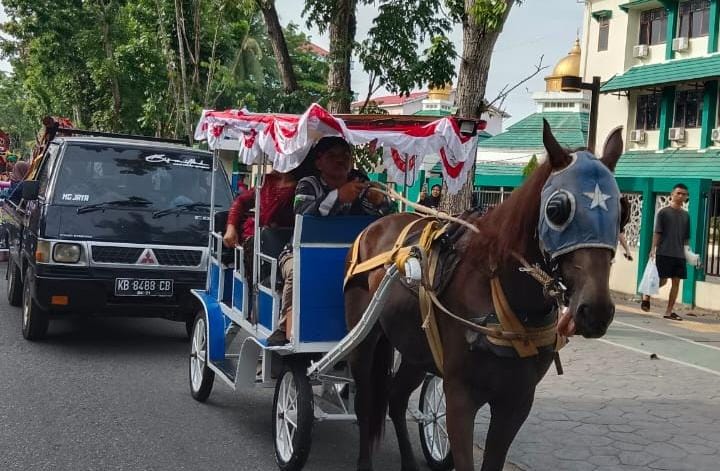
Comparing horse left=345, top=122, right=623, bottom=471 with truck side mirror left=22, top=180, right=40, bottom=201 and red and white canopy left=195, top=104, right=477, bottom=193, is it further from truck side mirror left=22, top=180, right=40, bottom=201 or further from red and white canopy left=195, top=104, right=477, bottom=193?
truck side mirror left=22, top=180, right=40, bottom=201

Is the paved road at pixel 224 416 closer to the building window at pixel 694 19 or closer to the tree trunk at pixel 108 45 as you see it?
the building window at pixel 694 19

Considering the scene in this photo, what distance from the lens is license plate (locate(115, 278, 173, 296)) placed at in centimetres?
807

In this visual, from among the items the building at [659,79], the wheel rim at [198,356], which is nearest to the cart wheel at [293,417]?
the wheel rim at [198,356]

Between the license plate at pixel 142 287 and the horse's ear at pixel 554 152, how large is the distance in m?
5.56

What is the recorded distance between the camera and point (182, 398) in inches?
274

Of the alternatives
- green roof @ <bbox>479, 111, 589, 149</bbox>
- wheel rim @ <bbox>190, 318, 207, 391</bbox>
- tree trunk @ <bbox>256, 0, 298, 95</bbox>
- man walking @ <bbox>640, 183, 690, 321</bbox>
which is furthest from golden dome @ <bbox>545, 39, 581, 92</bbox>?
wheel rim @ <bbox>190, 318, 207, 391</bbox>

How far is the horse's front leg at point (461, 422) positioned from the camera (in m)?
Result: 3.75

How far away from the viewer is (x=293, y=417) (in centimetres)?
515

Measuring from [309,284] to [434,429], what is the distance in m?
1.33

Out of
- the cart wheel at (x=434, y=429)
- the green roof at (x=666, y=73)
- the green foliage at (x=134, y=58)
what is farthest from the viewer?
the green roof at (x=666, y=73)

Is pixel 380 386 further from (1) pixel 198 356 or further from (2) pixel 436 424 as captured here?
(1) pixel 198 356

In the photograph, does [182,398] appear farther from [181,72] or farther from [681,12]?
[681,12]

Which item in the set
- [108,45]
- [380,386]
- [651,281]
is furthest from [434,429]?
[108,45]

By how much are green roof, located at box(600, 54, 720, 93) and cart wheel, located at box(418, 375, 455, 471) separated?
16.4 meters
